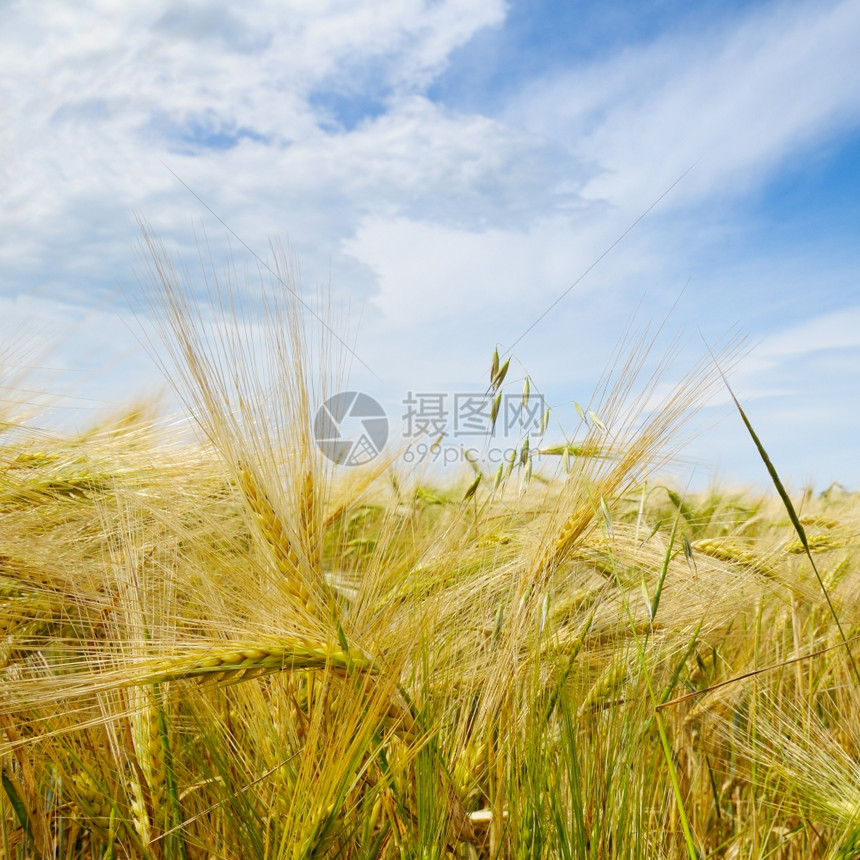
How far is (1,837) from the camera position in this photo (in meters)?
1.29

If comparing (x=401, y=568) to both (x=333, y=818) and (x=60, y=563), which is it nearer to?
(x=333, y=818)

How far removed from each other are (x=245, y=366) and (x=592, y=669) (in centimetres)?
96

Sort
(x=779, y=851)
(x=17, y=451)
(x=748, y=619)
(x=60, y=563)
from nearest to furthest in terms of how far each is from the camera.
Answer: (x=60, y=563) → (x=779, y=851) → (x=17, y=451) → (x=748, y=619)

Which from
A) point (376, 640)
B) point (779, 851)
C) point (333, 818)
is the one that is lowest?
point (779, 851)

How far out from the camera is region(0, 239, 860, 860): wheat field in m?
1.01

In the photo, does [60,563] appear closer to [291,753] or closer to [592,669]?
[291,753]

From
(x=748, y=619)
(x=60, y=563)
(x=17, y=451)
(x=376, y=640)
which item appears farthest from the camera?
(x=748, y=619)

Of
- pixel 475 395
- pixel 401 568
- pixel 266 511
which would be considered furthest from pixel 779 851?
pixel 266 511

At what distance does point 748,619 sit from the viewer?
2141 mm

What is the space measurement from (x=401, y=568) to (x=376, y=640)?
20cm

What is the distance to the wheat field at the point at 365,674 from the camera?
1.01m

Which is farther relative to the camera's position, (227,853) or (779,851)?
(779,851)

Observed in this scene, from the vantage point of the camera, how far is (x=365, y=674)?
101 centimetres

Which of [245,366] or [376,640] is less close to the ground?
[245,366]
